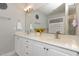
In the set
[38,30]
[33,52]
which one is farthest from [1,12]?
[33,52]

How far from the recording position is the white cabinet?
1.28m

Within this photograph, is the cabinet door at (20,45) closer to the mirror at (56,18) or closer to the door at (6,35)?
the door at (6,35)

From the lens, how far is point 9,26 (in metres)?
2.94

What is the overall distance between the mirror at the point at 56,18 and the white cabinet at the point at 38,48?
1.56 feet

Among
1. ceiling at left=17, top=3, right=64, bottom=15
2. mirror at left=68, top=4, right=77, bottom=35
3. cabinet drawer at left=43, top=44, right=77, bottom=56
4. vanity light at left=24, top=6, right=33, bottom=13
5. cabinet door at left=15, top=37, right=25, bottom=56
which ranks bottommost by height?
cabinet door at left=15, top=37, right=25, bottom=56

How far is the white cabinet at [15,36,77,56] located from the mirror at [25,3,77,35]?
1.56 feet

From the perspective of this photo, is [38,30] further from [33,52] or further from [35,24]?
[33,52]

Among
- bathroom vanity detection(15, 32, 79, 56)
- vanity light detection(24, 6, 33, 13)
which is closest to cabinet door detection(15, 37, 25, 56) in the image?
bathroom vanity detection(15, 32, 79, 56)

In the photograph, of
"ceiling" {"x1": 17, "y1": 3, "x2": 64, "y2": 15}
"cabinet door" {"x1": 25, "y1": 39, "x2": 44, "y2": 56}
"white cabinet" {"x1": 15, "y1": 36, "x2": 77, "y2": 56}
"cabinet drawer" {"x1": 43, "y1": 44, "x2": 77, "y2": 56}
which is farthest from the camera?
"ceiling" {"x1": 17, "y1": 3, "x2": 64, "y2": 15}

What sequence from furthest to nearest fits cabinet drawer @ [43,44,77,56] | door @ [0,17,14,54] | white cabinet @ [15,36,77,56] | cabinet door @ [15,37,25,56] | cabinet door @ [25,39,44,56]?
door @ [0,17,14,54]
cabinet door @ [15,37,25,56]
cabinet door @ [25,39,44,56]
white cabinet @ [15,36,77,56]
cabinet drawer @ [43,44,77,56]

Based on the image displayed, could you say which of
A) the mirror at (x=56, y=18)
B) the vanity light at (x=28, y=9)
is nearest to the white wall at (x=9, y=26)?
the vanity light at (x=28, y=9)

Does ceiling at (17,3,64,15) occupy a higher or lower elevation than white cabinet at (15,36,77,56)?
higher

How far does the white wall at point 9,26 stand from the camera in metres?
2.81

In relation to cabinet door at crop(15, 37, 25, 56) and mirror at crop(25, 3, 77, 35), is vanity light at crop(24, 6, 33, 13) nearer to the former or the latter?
mirror at crop(25, 3, 77, 35)
